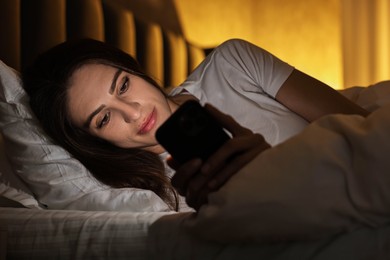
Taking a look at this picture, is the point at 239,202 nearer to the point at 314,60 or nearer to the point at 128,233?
the point at 128,233

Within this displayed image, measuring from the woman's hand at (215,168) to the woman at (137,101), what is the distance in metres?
0.52

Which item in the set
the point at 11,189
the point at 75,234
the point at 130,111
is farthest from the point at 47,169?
the point at 75,234

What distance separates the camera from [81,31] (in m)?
1.83

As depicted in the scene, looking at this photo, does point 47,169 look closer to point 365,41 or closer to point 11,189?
point 11,189

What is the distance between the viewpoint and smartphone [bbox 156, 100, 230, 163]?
69cm

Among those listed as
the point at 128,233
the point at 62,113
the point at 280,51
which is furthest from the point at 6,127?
the point at 280,51

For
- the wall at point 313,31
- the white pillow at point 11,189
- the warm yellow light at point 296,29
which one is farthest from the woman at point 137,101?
the warm yellow light at point 296,29

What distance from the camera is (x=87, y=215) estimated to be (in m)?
0.86

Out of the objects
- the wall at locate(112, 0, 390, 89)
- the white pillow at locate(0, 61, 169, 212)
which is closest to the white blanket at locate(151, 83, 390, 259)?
the white pillow at locate(0, 61, 169, 212)

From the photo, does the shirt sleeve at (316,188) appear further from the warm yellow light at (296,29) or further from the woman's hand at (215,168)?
the warm yellow light at (296,29)

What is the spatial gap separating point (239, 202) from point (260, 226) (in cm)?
4

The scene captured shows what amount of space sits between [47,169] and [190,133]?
59 centimetres

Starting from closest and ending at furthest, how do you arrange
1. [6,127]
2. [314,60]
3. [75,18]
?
[6,127], [75,18], [314,60]

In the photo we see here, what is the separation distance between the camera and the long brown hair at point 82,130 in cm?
128
